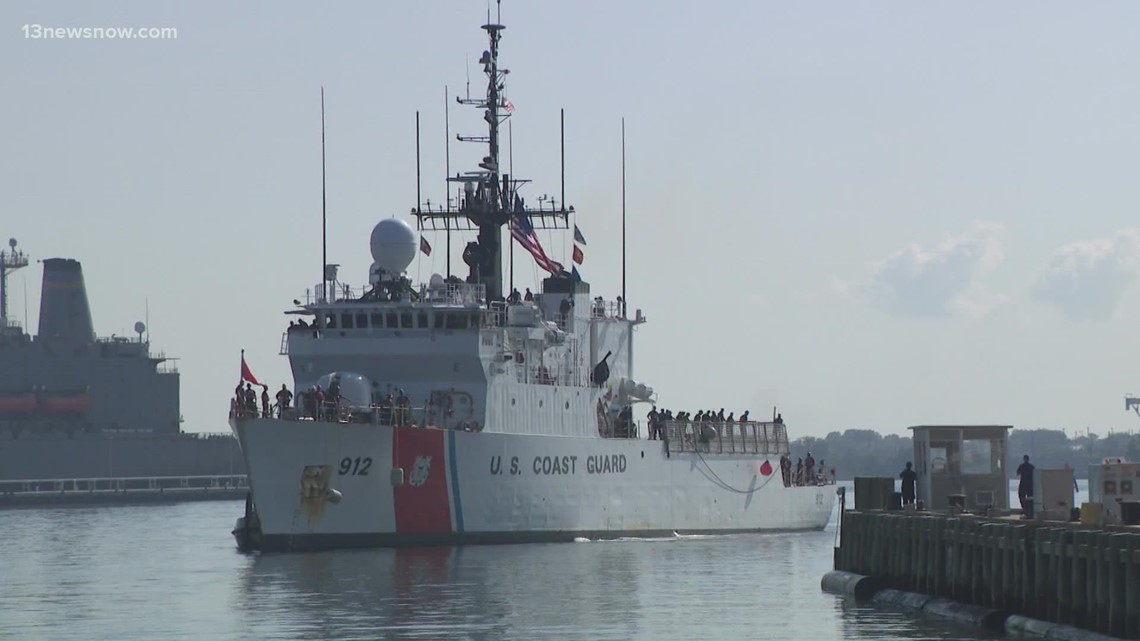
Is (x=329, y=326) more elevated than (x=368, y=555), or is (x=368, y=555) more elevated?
(x=329, y=326)

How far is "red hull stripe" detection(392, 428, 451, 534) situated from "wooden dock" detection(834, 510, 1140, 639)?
10.4 meters

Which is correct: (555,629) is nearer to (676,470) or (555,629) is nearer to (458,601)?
(458,601)

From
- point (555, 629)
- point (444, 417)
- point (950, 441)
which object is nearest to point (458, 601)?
point (555, 629)

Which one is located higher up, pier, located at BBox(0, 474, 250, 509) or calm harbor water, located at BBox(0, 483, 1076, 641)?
pier, located at BBox(0, 474, 250, 509)

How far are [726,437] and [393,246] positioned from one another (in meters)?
12.4

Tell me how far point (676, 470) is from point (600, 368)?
3228mm

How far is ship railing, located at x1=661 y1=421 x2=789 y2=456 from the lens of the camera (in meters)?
51.4

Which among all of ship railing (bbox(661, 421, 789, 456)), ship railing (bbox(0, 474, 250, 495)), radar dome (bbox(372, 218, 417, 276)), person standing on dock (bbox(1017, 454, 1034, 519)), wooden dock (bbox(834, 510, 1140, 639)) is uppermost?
radar dome (bbox(372, 218, 417, 276))

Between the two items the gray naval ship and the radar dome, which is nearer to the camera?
the radar dome

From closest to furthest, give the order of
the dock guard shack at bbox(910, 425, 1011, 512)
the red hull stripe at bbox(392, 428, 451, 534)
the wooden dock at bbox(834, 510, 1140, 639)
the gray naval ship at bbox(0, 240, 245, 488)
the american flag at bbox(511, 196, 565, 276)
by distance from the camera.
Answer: the wooden dock at bbox(834, 510, 1140, 639)
the dock guard shack at bbox(910, 425, 1011, 512)
the red hull stripe at bbox(392, 428, 451, 534)
the american flag at bbox(511, 196, 565, 276)
the gray naval ship at bbox(0, 240, 245, 488)

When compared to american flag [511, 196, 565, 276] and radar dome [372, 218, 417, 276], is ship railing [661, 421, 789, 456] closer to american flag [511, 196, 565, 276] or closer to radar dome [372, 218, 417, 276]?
american flag [511, 196, 565, 276]

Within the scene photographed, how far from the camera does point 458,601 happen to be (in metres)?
31.9

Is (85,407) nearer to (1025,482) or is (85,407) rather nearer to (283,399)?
(283,399)

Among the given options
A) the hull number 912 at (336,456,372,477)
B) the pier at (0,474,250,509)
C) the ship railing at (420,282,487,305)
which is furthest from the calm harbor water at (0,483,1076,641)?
the pier at (0,474,250,509)
